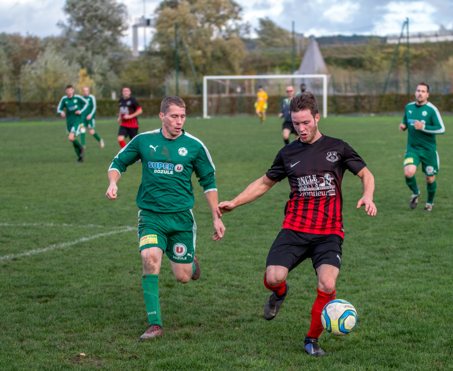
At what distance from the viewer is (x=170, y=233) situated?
4.66m

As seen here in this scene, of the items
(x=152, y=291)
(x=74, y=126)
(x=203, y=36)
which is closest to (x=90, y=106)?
(x=74, y=126)

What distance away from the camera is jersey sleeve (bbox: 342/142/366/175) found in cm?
416

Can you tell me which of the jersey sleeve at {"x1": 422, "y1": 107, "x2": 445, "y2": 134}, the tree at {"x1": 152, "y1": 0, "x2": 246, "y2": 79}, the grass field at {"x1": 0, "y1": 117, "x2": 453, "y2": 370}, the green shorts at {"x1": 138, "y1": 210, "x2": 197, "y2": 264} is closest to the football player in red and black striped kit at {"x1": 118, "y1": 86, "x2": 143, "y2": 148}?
the grass field at {"x1": 0, "y1": 117, "x2": 453, "y2": 370}

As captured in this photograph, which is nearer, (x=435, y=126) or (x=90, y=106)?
(x=435, y=126)

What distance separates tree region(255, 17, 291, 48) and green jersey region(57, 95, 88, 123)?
350ft

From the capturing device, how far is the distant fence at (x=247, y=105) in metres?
41.8

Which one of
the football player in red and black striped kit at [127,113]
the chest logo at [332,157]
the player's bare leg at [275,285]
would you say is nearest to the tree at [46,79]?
the football player in red and black striped kit at [127,113]

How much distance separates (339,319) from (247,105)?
41.4 metres

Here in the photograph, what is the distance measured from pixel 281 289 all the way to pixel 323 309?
0.54 metres

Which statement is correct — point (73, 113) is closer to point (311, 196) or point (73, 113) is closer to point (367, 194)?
point (311, 196)

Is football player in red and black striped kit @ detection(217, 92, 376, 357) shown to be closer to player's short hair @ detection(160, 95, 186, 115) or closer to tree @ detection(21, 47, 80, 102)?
player's short hair @ detection(160, 95, 186, 115)

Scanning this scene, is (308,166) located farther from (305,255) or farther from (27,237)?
(27,237)

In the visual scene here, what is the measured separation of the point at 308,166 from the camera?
13.7ft

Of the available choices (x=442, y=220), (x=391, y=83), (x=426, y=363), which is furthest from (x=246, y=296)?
(x=391, y=83)
